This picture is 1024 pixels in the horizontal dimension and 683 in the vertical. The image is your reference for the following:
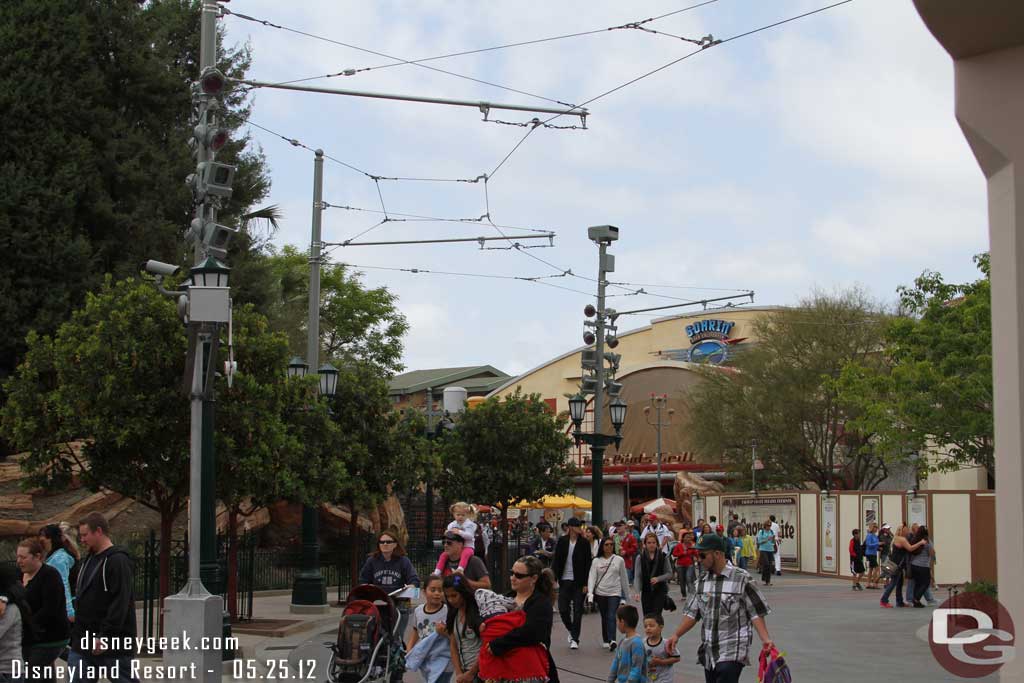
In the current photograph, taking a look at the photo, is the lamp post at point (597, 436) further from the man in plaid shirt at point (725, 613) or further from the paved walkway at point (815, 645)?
the man in plaid shirt at point (725, 613)

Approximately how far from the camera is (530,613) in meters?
8.46

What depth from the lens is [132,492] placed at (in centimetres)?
1720

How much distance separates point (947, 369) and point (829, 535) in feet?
30.8

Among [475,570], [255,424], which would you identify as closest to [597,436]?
[255,424]

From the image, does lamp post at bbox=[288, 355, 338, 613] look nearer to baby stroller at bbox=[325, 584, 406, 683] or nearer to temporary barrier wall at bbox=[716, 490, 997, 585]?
baby stroller at bbox=[325, 584, 406, 683]

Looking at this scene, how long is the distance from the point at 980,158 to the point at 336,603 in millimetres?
19682

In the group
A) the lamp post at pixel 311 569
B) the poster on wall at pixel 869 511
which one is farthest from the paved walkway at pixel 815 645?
the poster on wall at pixel 869 511

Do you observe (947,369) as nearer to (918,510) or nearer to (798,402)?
(918,510)

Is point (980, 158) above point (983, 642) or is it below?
above

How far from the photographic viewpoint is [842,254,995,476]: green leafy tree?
2798 cm

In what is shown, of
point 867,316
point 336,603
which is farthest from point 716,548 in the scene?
point 867,316

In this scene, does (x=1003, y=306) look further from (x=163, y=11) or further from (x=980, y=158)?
(x=163, y=11)

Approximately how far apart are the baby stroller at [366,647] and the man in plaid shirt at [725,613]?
110 inches

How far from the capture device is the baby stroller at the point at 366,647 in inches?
408
